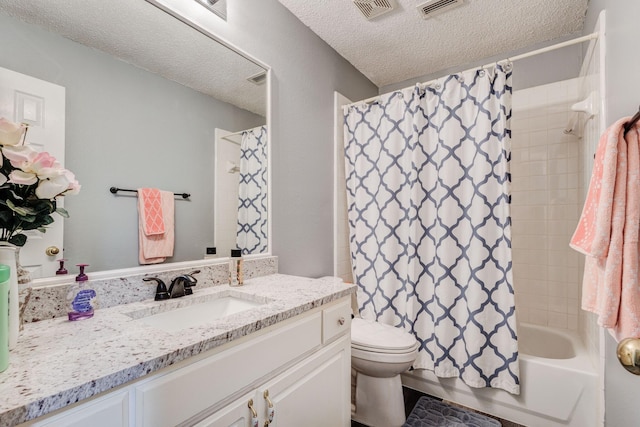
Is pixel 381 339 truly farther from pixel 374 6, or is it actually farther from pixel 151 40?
pixel 374 6

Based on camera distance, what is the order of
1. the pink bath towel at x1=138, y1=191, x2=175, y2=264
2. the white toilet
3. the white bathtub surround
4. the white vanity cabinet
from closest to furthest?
the white vanity cabinet < the white bathtub surround < the pink bath towel at x1=138, y1=191, x2=175, y2=264 < the white toilet

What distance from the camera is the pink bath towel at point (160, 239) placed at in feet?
3.63

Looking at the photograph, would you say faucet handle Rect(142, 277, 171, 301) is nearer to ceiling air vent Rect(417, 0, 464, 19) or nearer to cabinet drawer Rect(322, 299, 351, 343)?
cabinet drawer Rect(322, 299, 351, 343)

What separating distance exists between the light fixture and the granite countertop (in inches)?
49.8

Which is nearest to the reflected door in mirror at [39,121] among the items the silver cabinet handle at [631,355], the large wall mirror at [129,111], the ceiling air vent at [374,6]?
the large wall mirror at [129,111]

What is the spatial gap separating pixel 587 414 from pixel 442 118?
1.68 m

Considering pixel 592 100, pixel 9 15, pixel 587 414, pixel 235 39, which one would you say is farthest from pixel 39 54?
pixel 587 414

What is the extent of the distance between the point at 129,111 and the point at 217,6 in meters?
0.69

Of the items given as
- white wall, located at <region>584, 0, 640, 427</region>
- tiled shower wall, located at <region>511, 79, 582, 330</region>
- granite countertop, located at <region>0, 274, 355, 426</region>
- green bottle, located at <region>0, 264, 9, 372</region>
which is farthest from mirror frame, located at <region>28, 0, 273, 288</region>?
tiled shower wall, located at <region>511, 79, 582, 330</region>

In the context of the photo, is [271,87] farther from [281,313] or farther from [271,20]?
[281,313]

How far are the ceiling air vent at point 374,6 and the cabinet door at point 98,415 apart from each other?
2.03 m

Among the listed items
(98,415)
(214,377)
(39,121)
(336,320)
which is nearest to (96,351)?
(98,415)

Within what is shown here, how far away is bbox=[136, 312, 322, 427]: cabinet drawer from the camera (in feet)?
2.07

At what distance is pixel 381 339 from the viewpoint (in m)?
1.63
